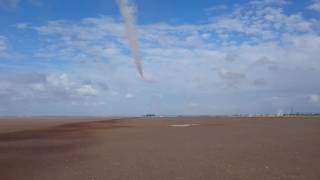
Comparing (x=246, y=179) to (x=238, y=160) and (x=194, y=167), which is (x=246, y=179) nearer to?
(x=194, y=167)

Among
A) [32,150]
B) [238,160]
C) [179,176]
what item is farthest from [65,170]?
[32,150]

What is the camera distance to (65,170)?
20.6 metres

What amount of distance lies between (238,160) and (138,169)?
596 cm

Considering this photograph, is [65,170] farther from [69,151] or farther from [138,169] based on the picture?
[69,151]

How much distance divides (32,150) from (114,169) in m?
12.1

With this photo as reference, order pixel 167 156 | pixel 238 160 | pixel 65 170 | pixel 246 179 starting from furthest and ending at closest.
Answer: pixel 167 156
pixel 238 160
pixel 65 170
pixel 246 179

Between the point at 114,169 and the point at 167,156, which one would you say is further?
the point at 167,156

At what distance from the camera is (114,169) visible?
20.8 metres

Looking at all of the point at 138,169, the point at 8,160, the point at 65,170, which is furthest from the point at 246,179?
the point at 8,160

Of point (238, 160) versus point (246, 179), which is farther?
point (238, 160)

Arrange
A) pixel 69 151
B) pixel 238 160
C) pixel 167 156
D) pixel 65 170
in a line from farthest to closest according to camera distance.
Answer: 1. pixel 69 151
2. pixel 167 156
3. pixel 238 160
4. pixel 65 170

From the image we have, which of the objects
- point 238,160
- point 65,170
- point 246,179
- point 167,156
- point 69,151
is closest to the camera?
point 246,179

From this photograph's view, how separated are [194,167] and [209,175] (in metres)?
2.43

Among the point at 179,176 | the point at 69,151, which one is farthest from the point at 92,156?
the point at 179,176
